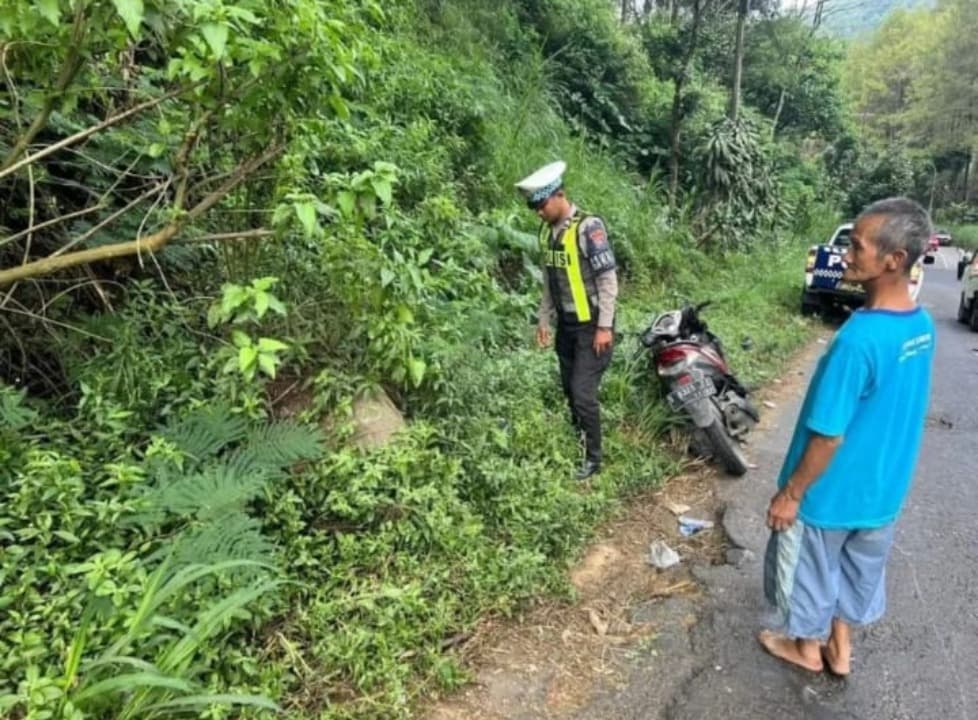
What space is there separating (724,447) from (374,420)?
8.18ft

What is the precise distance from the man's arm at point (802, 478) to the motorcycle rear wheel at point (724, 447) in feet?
6.56

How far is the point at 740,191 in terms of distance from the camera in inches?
507

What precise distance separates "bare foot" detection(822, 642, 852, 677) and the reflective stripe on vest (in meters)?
2.14

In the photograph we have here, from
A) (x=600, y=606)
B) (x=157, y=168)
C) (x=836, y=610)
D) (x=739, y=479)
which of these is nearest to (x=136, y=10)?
(x=157, y=168)

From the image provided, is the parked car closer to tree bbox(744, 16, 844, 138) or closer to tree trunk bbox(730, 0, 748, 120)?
tree trunk bbox(730, 0, 748, 120)

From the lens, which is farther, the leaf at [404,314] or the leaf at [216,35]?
the leaf at [404,314]

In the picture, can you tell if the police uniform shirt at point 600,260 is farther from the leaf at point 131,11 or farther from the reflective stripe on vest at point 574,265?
the leaf at point 131,11

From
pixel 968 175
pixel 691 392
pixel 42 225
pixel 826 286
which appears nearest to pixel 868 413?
pixel 691 392

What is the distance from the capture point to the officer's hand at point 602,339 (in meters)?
4.17

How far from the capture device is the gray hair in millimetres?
2342

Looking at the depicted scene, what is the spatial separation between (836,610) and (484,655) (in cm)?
144

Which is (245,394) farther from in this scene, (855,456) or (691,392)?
(691,392)

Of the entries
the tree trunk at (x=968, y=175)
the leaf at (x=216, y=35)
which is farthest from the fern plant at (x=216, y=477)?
the tree trunk at (x=968, y=175)

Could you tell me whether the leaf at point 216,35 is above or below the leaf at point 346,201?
above
